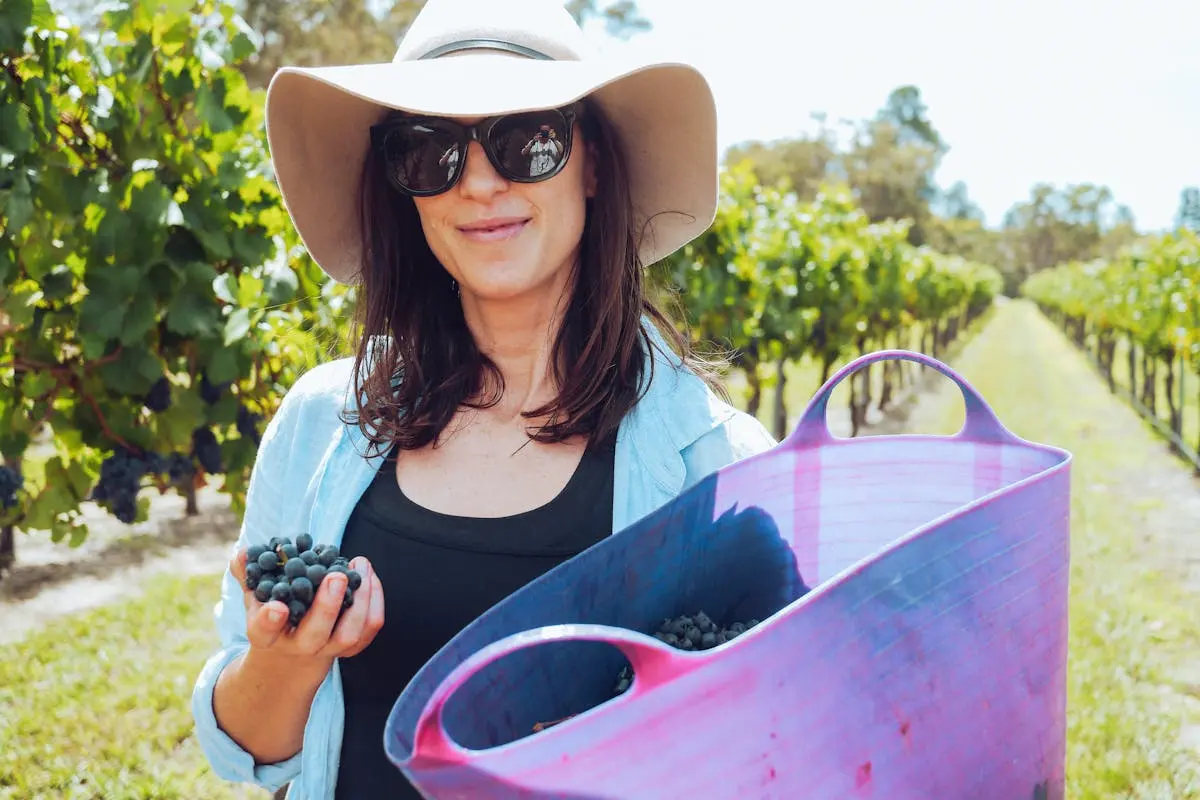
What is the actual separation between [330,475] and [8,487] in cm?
324

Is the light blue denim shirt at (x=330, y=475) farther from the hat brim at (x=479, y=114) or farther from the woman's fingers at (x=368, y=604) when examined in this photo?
the woman's fingers at (x=368, y=604)

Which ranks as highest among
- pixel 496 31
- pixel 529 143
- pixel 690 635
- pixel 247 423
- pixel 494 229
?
pixel 496 31

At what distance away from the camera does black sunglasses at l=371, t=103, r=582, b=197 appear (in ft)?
3.84

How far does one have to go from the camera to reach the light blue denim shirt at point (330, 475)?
1.22 meters

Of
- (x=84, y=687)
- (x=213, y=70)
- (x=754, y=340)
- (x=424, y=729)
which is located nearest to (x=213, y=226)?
(x=213, y=70)

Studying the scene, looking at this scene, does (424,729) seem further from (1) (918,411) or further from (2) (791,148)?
(2) (791,148)

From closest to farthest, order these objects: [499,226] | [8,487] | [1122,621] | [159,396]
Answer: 1. [499,226]
2. [159,396]
3. [8,487]
4. [1122,621]

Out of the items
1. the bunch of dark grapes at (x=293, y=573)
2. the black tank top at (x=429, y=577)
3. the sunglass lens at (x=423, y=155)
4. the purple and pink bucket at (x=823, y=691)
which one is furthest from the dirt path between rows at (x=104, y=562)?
the purple and pink bucket at (x=823, y=691)

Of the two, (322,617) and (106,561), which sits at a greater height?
(322,617)

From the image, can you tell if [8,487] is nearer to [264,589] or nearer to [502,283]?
[502,283]

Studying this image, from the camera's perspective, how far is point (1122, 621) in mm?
5031

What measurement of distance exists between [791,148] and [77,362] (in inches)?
2291

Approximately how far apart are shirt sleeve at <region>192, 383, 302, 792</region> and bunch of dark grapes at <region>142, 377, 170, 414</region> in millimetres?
2297

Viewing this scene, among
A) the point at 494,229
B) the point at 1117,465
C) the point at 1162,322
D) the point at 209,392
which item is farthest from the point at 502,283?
the point at 1162,322
